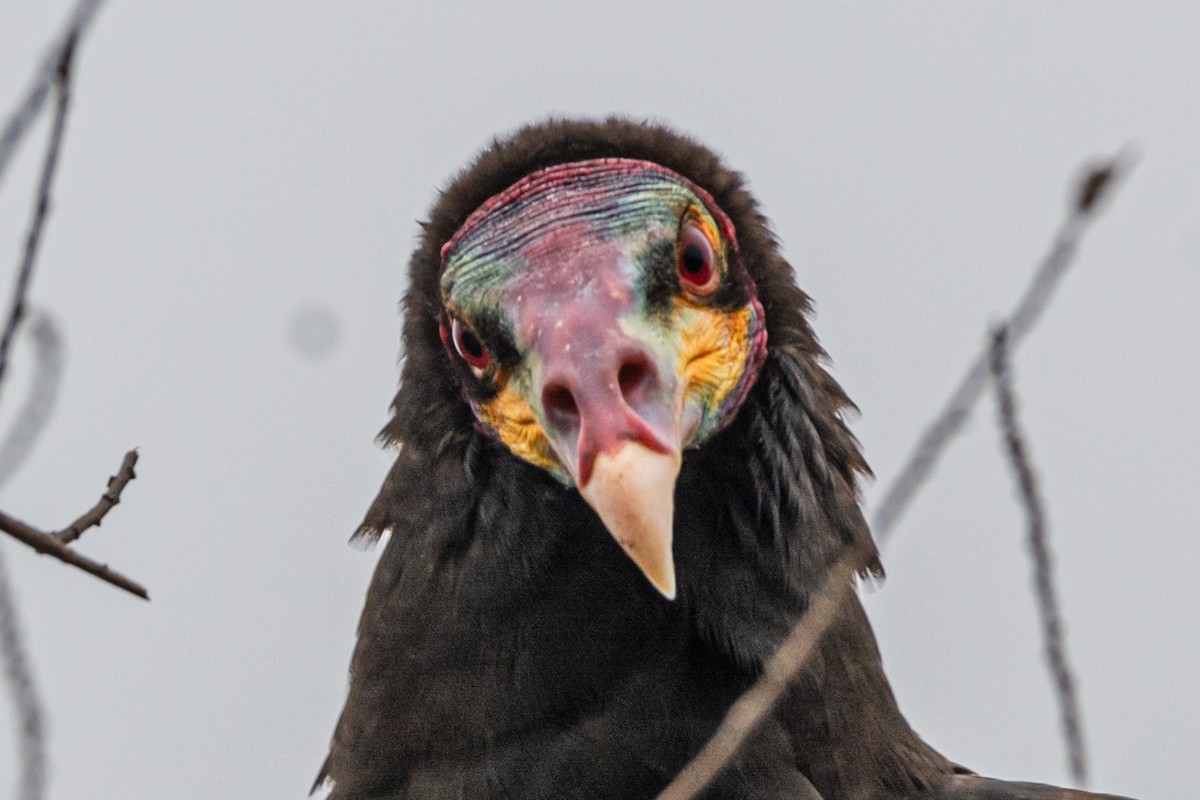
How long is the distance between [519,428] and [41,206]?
1.33m

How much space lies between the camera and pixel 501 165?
380cm

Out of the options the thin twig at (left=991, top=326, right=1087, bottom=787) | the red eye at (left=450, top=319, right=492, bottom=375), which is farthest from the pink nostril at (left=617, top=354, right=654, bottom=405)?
the thin twig at (left=991, top=326, right=1087, bottom=787)

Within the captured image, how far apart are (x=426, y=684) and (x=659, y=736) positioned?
0.53m

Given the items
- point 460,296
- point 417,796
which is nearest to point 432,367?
point 460,296

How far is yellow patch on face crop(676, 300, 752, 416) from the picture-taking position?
326 cm

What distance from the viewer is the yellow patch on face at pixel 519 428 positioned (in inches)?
130

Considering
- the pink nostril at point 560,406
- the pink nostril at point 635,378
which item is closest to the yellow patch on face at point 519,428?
the pink nostril at point 560,406

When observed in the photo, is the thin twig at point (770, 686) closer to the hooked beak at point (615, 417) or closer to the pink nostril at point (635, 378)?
the hooked beak at point (615, 417)

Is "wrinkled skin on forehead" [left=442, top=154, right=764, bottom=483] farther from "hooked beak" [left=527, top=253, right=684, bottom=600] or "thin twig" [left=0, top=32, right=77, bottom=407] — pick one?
"thin twig" [left=0, top=32, right=77, bottom=407]

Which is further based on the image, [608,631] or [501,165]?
[501,165]

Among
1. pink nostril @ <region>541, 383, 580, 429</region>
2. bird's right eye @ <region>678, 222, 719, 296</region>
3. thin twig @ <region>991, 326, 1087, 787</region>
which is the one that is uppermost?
bird's right eye @ <region>678, 222, 719, 296</region>

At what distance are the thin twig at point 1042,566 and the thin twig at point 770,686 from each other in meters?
0.37

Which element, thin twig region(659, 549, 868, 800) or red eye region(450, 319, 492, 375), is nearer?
thin twig region(659, 549, 868, 800)

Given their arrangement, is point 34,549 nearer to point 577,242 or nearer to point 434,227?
point 577,242
